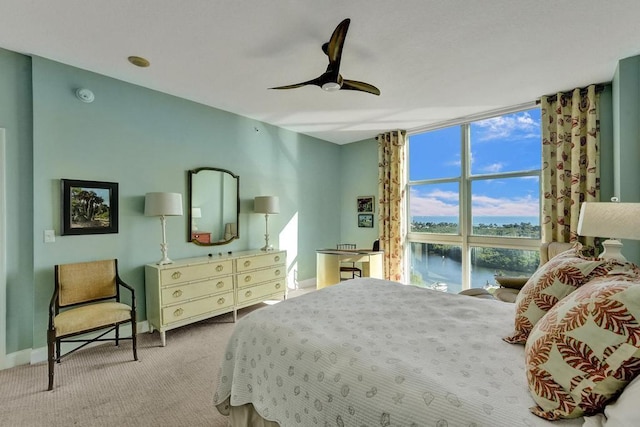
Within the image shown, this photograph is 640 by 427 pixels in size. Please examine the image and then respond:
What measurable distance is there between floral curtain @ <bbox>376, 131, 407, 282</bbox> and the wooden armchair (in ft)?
12.3

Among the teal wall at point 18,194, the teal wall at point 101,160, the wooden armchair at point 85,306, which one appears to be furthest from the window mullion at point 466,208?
the teal wall at point 18,194

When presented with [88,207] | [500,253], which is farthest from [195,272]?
[500,253]

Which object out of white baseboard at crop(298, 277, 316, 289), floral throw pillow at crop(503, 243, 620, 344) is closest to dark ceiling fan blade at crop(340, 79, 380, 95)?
floral throw pillow at crop(503, 243, 620, 344)

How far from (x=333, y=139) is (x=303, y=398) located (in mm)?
4821

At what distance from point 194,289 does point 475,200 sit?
4.03 metres

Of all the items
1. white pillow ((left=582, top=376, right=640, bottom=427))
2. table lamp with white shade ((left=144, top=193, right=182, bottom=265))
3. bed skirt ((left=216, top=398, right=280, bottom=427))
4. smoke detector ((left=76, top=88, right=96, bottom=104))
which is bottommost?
bed skirt ((left=216, top=398, right=280, bottom=427))

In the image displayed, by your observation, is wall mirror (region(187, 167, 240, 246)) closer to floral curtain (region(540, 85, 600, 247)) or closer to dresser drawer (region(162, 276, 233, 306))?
dresser drawer (region(162, 276, 233, 306))

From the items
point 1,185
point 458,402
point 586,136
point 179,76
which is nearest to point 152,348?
point 1,185

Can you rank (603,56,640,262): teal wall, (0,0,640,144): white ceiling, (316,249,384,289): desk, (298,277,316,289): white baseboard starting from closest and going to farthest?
(0,0,640,144): white ceiling, (603,56,640,262): teal wall, (316,249,384,289): desk, (298,277,316,289): white baseboard

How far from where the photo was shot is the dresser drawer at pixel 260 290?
367cm

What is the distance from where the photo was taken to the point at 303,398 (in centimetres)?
121

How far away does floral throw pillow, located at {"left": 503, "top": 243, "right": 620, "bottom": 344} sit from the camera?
50.6 inches

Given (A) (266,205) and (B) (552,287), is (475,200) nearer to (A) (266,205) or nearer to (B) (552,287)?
(A) (266,205)

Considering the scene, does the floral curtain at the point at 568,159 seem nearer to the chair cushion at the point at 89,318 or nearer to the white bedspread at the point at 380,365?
the white bedspread at the point at 380,365
